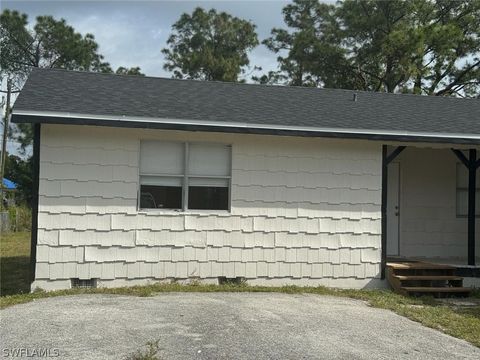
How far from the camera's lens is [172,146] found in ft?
30.3

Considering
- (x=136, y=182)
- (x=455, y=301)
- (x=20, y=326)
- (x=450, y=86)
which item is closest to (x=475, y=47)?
(x=450, y=86)

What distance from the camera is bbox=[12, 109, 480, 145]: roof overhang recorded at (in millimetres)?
8328

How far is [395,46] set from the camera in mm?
25438

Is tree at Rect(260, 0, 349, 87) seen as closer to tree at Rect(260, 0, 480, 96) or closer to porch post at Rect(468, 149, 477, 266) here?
tree at Rect(260, 0, 480, 96)

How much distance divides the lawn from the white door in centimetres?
211

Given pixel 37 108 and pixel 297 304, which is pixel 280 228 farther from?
pixel 37 108

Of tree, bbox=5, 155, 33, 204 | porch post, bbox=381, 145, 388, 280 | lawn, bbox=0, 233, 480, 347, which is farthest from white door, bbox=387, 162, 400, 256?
tree, bbox=5, 155, 33, 204

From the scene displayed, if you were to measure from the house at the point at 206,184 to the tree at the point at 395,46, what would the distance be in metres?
16.4

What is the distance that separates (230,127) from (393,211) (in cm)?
453

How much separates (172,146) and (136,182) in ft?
2.88

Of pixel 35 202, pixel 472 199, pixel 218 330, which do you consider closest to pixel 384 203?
pixel 472 199

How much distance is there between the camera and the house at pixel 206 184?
872 cm

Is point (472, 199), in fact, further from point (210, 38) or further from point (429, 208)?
point (210, 38)

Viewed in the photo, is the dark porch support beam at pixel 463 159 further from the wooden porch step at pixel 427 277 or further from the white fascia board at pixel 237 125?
the wooden porch step at pixel 427 277
